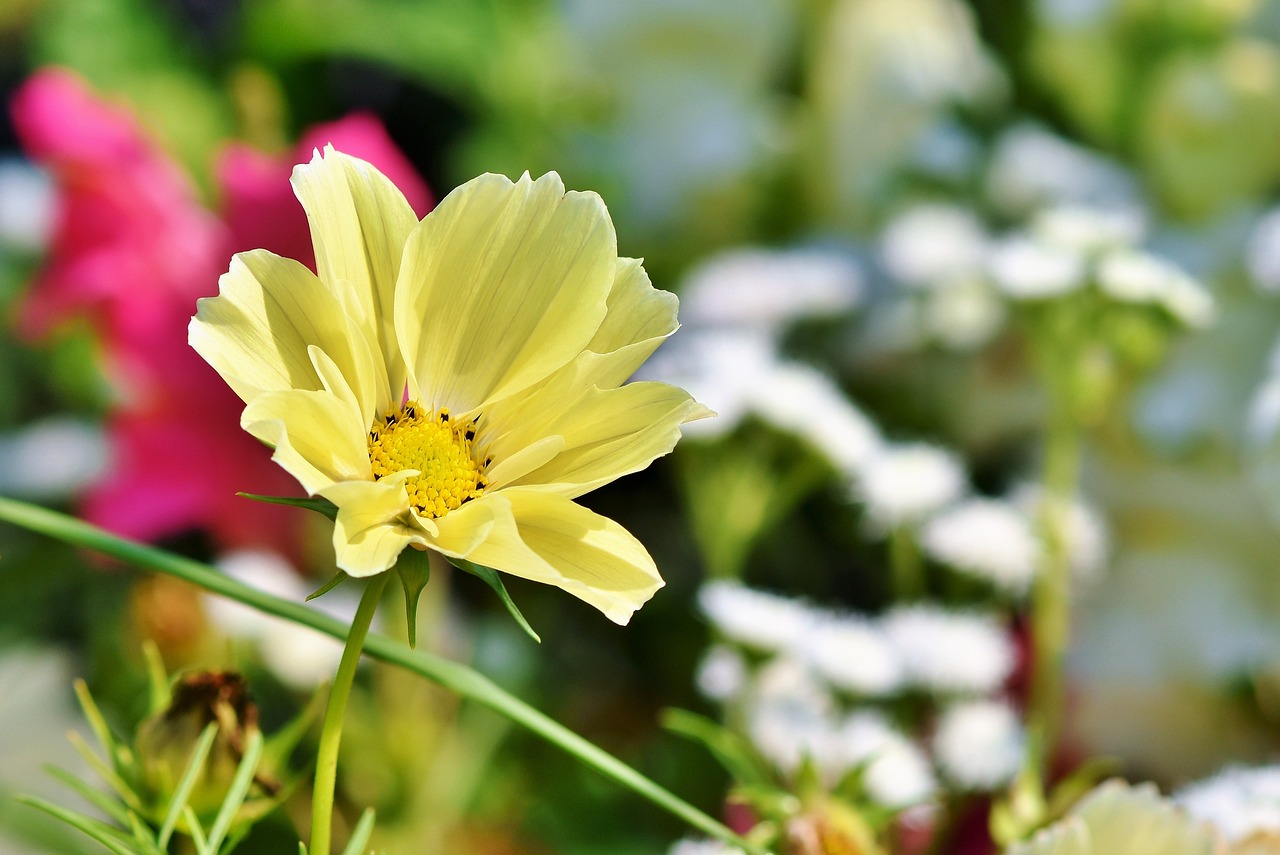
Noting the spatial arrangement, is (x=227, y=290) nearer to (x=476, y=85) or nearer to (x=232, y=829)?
(x=232, y=829)

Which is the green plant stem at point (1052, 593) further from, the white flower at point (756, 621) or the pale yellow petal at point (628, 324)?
the pale yellow petal at point (628, 324)

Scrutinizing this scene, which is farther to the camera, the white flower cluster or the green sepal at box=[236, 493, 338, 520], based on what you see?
the white flower cluster

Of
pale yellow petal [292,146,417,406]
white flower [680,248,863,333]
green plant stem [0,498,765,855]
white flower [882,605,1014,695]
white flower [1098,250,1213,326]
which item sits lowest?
green plant stem [0,498,765,855]

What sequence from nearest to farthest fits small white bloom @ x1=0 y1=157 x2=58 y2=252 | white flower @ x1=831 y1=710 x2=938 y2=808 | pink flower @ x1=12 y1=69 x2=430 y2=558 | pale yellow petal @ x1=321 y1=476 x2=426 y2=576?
pale yellow petal @ x1=321 y1=476 x2=426 y2=576 < white flower @ x1=831 y1=710 x2=938 y2=808 < pink flower @ x1=12 y1=69 x2=430 y2=558 < small white bloom @ x1=0 y1=157 x2=58 y2=252

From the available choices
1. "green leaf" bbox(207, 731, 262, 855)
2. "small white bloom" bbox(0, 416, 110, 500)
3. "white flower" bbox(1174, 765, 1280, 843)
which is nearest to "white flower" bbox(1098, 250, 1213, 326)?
"white flower" bbox(1174, 765, 1280, 843)

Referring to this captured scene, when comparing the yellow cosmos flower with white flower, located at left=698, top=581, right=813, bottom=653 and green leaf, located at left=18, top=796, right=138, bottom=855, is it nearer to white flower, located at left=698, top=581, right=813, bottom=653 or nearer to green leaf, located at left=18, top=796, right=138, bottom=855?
green leaf, located at left=18, top=796, right=138, bottom=855

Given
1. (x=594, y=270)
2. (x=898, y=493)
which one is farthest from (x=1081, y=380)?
(x=594, y=270)

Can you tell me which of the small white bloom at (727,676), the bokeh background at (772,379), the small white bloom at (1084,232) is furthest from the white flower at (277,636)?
the small white bloom at (1084,232)
